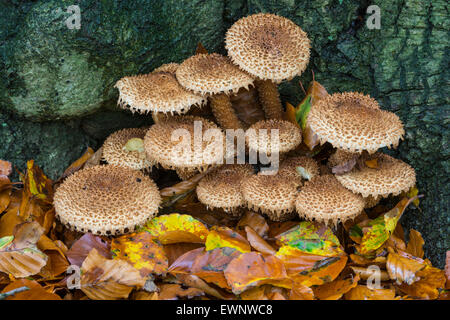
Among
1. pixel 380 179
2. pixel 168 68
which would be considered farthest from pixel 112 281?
pixel 380 179

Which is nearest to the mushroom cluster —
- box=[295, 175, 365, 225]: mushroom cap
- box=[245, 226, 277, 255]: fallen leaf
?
box=[295, 175, 365, 225]: mushroom cap

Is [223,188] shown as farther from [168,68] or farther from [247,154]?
[168,68]

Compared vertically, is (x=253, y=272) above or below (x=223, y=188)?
below

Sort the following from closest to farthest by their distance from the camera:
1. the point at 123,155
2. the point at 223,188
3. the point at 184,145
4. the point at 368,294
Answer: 1. the point at 368,294
2. the point at 184,145
3. the point at 223,188
4. the point at 123,155

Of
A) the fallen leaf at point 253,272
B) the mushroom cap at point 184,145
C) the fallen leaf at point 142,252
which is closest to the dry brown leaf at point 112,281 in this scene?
the fallen leaf at point 142,252

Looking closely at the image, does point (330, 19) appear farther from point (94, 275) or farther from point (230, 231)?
point (94, 275)

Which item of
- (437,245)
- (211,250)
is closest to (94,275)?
(211,250)
